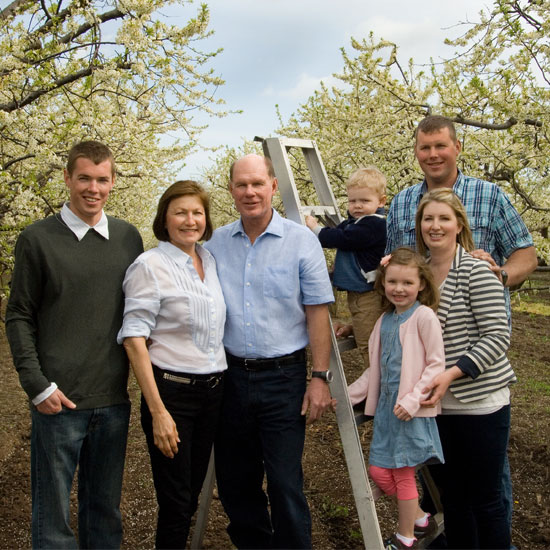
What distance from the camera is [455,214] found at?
2764mm

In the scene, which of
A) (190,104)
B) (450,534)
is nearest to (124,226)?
(450,534)

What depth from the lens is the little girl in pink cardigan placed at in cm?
269

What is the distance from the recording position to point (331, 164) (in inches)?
372

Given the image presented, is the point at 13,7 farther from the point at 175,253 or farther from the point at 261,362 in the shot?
the point at 261,362

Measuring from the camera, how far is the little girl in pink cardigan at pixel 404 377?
8.83ft

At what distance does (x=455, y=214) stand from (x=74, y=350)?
1865mm

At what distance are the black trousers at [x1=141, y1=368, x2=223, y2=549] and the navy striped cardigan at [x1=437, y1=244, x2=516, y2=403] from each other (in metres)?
1.14

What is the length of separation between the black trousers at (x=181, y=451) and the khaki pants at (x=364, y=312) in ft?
3.32

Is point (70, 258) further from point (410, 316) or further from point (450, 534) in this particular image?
point (450, 534)

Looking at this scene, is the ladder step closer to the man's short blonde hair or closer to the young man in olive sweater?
the man's short blonde hair

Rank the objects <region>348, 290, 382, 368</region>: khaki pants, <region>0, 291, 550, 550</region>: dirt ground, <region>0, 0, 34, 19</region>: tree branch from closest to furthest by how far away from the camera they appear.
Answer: <region>348, 290, 382, 368</region>: khaki pants, <region>0, 291, 550, 550</region>: dirt ground, <region>0, 0, 34, 19</region>: tree branch

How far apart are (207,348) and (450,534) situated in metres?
1.54

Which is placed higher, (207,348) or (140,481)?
(207,348)

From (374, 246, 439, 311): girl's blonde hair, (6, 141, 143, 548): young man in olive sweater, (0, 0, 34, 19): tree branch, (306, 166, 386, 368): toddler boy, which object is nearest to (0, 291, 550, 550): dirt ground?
(6, 141, 143, 548): young man in olive sweater
